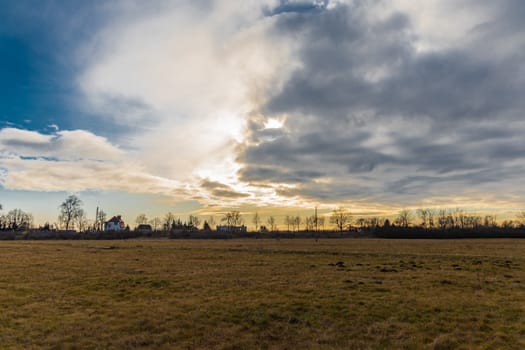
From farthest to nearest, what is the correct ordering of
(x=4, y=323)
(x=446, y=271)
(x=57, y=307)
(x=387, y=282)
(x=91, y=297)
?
(x=446, y=271), (x=387, y=282), (x=91, y=297), (x=57, y=307), (x=4, y=323)

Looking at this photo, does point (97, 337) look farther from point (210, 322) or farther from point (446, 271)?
point (446, 271)

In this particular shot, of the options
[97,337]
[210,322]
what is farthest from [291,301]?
[97,337]

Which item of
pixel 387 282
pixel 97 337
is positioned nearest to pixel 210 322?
pixel 97 337

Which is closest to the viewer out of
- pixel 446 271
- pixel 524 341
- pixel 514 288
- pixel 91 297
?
pixel 524 341

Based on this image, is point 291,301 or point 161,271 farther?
point 161,271

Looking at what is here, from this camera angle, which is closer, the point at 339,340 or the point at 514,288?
the point at 339,340

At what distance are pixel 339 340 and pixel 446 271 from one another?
2019 centimetres

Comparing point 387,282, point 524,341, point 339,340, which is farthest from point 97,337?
point 387,282

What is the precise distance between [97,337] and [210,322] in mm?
4209

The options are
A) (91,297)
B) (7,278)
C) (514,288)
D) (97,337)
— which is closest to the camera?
(97,337)

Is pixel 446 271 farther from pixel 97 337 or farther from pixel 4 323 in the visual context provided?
pixel 4 323

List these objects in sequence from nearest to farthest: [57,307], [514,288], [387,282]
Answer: [57,307] < [514,288] < [387,282]

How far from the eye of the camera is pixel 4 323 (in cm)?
1307

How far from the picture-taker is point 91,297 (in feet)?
58.7
